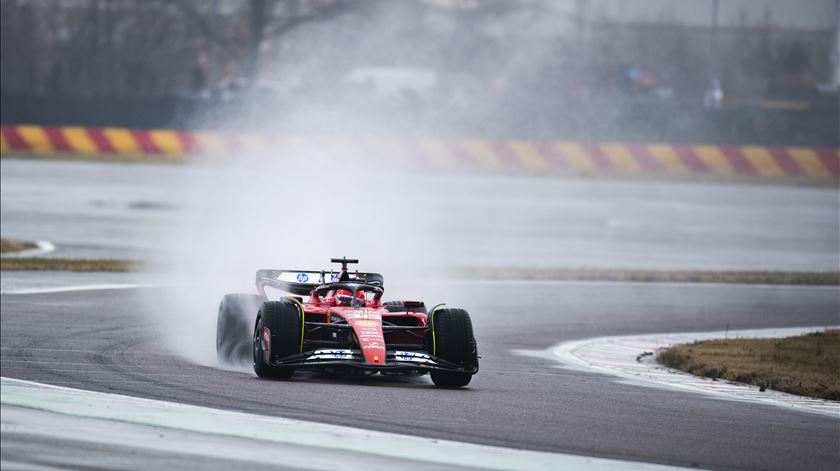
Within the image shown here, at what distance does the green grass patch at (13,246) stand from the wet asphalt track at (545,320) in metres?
0.58

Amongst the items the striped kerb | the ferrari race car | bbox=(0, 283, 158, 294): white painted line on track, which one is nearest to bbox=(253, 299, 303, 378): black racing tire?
the ferrari race car

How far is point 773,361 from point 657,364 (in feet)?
3.57

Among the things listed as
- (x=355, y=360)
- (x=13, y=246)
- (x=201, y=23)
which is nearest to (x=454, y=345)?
(x=355, y=360)

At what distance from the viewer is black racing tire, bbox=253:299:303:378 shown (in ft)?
33.9

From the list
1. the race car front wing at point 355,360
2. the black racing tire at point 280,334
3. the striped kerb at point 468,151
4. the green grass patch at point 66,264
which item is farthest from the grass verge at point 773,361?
the striped kerb at point 468,151

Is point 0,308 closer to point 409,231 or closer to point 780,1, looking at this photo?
point 409,231

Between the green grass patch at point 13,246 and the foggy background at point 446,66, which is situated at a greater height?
the foggy background at point 446,66

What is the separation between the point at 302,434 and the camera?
7.84m

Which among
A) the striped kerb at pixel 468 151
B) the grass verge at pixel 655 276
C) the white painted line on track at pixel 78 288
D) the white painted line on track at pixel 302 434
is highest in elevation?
the striped kerb at pixel 468 151

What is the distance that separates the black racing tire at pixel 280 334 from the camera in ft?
33.9

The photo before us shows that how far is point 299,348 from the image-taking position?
10375mm

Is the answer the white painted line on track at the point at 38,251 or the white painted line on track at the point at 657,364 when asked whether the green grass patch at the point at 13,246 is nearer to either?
the white painted line on track at the point at 38,251

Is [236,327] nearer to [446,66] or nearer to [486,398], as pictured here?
[486,398]

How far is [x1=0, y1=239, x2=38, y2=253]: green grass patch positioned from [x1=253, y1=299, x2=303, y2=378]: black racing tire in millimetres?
11634
